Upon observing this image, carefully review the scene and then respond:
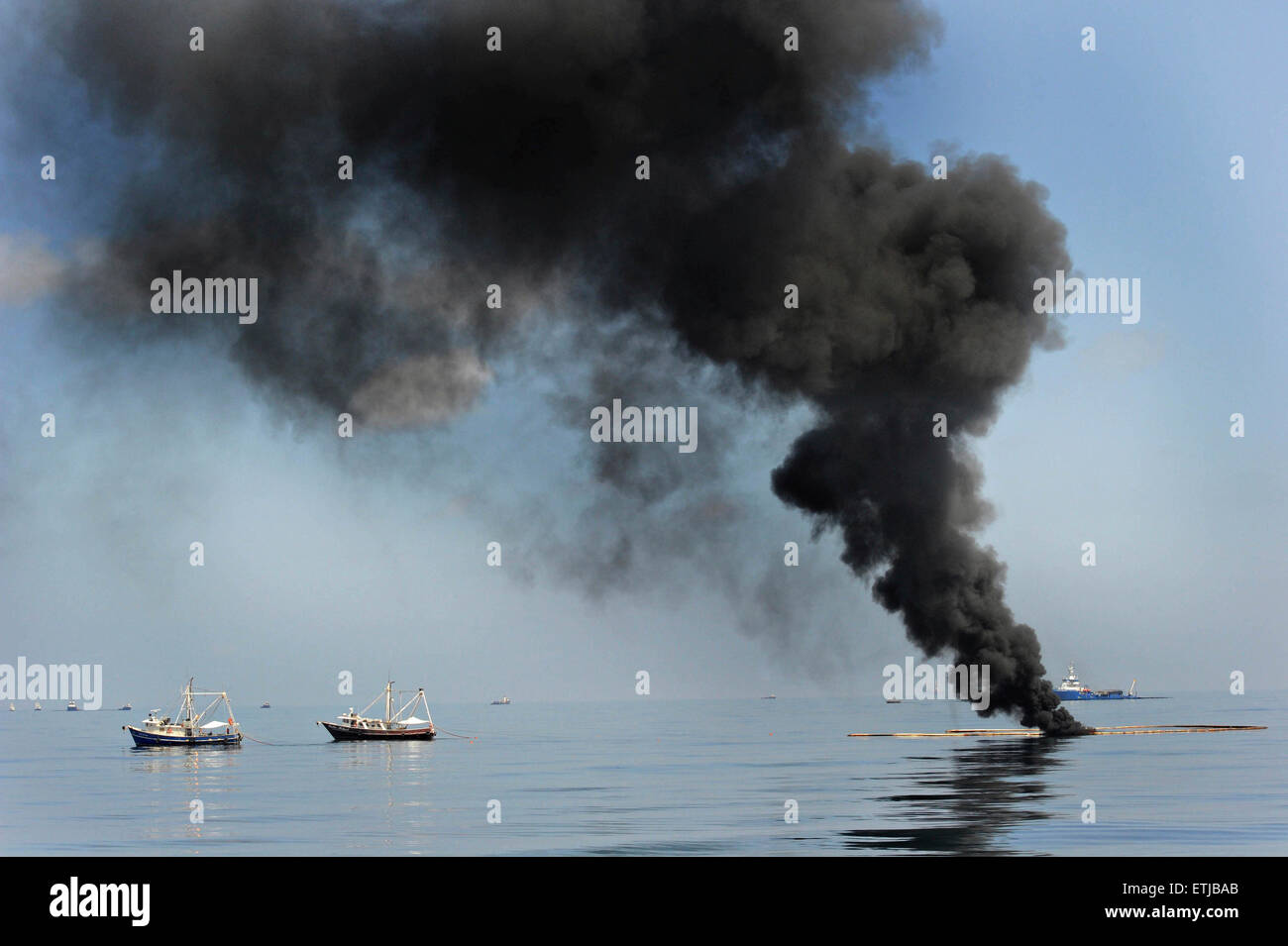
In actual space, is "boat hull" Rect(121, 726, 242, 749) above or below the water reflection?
below

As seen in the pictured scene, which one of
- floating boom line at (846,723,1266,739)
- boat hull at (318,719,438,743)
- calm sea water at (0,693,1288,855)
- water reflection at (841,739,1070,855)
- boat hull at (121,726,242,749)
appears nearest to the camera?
water reflection at (841,739,1070,855)

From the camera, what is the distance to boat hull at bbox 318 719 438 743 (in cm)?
15088

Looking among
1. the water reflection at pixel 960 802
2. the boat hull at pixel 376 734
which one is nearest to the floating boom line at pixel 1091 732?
the water reflection at pixel 960 802

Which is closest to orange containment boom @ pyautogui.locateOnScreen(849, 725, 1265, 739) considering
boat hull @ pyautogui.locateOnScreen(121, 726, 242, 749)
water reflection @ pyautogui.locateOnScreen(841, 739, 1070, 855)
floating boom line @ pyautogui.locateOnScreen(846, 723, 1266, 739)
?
floating boom line @ pyautogui.locateOnScreen(846, 723, 1266, 739)

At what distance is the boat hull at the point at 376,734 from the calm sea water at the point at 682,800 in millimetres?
18982

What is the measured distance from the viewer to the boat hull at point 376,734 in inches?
5940

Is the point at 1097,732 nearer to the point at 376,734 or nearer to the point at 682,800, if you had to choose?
the point at 682,800

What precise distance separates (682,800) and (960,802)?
1557 cm

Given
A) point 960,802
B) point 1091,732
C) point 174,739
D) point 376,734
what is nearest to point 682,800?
point 960,802

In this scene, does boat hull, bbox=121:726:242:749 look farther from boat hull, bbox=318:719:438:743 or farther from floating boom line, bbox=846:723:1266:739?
floating boom line, bbox=846:723:1266:739

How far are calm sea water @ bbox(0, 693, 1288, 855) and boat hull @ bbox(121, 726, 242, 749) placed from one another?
4.66 m

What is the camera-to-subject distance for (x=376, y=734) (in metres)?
152

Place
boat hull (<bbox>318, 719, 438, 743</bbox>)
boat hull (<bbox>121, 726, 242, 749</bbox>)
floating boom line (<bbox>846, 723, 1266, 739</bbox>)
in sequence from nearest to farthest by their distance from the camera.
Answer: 1. floating boom line (<bbox>846, 723, 1266, 739</bbox>)
2. boat hull (<bbox>121, 726, 242, 749</bbox>)
3. boat hull (<bbox>318, 719, 438, 743</bbox>)
